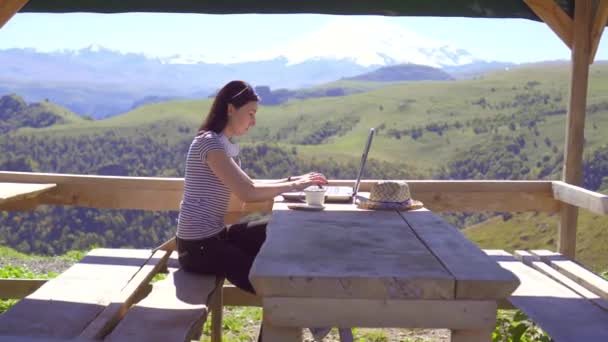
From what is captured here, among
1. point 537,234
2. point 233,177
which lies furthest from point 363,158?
point 537,234

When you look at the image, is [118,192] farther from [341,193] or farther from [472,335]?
[472,335]

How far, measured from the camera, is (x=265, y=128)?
89812 millimetres

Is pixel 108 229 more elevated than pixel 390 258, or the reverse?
Answer: pixel 390 258

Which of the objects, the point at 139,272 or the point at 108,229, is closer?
the point at 139,272

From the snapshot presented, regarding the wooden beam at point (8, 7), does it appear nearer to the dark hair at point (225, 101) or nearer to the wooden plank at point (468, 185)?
the dark hair at point (225, 101)

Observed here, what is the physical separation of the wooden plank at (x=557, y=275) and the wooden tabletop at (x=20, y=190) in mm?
2575

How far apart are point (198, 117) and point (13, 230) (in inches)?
1784

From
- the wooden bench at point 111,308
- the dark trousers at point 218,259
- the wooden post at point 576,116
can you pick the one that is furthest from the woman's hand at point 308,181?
the wooden post at point 576,116

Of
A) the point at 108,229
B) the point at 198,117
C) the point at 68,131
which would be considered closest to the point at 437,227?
the point at 108,229

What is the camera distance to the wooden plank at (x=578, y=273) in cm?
312

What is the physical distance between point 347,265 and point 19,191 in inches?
90.9

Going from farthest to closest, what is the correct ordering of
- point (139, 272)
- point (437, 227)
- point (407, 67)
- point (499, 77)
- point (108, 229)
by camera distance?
point (407, 67), point (499, 77), point (108, 229), point (139, 272), point (437, 227)

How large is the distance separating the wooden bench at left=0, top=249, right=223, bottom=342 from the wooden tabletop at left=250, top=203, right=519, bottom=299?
1.51 feet

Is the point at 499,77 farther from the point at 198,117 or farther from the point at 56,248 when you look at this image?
the point at 56,248
